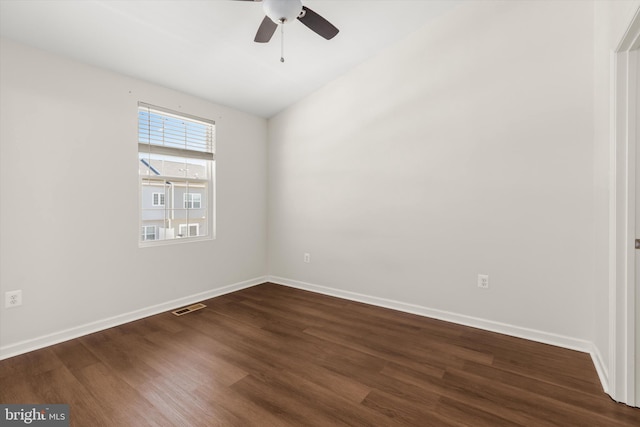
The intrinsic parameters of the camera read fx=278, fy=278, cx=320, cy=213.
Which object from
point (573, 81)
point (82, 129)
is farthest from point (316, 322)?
point (573, 81)

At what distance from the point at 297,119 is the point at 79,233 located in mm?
2812

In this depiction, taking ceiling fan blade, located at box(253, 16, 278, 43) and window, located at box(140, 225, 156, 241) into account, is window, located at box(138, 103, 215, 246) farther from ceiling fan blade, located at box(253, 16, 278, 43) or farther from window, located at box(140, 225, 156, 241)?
ceiling fan blade, located at box(253, 16, 278, 43)

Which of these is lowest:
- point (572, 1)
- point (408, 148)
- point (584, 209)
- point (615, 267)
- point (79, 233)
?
point (615, 267)

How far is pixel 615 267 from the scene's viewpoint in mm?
1662

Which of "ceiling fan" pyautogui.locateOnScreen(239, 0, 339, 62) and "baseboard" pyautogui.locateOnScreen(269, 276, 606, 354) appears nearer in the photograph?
"ceiling fan" pyautogui.locateOnScreen(239, 0, 339, 62)

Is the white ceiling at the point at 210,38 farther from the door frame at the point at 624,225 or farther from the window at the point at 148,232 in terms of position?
the door frame at the point at 624,225

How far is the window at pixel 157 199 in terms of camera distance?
3.08 metres

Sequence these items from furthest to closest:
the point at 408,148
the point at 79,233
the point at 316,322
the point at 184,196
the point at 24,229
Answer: the point at 184,196 < the point at 408,148 < the point at 316,322 < the point at 79,233 < the point at 24,229

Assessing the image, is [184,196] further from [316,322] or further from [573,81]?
[573,81]

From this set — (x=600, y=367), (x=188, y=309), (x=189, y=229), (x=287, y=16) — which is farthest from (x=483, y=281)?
(x=189, y=229)

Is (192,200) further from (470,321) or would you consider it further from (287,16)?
(470,321)

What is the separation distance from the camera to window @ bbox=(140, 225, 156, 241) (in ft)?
9.84

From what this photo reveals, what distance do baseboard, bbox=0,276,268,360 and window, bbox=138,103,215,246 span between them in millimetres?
706

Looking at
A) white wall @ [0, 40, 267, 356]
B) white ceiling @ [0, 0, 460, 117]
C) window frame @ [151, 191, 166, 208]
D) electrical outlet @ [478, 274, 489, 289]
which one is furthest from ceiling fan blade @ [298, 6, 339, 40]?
electrical outlet @ [478, 274, 489, 289]
